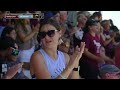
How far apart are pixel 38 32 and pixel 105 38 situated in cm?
85

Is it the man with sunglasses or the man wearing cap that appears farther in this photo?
the man wearing cap

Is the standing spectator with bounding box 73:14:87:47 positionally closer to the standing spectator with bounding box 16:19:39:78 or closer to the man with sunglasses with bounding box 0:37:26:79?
the standing spectator with bounding box 16:19:39:78

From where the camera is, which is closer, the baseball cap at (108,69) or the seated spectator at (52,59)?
the seated spectator at (52,59)

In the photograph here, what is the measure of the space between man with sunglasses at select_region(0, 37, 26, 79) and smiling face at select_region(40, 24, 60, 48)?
1.22 ft

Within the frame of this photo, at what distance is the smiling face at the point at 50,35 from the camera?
13.8 feet

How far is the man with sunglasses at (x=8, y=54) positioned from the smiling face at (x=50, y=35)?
1.22ft

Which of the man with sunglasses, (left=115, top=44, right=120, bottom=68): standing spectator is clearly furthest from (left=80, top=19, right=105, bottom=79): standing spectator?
the man with sunglasses

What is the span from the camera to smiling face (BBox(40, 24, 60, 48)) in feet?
13.8

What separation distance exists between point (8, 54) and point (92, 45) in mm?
1065

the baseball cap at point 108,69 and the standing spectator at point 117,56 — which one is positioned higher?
the standing spectator at point 117,56

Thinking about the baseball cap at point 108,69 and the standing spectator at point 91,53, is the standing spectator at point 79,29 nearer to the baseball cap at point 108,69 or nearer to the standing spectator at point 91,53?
the standing spectator at point 91,53

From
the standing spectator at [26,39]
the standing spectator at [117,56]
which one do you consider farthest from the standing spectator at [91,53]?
the standing spectator at [26,39]

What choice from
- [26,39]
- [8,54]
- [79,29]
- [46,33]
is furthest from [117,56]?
[8,54]
